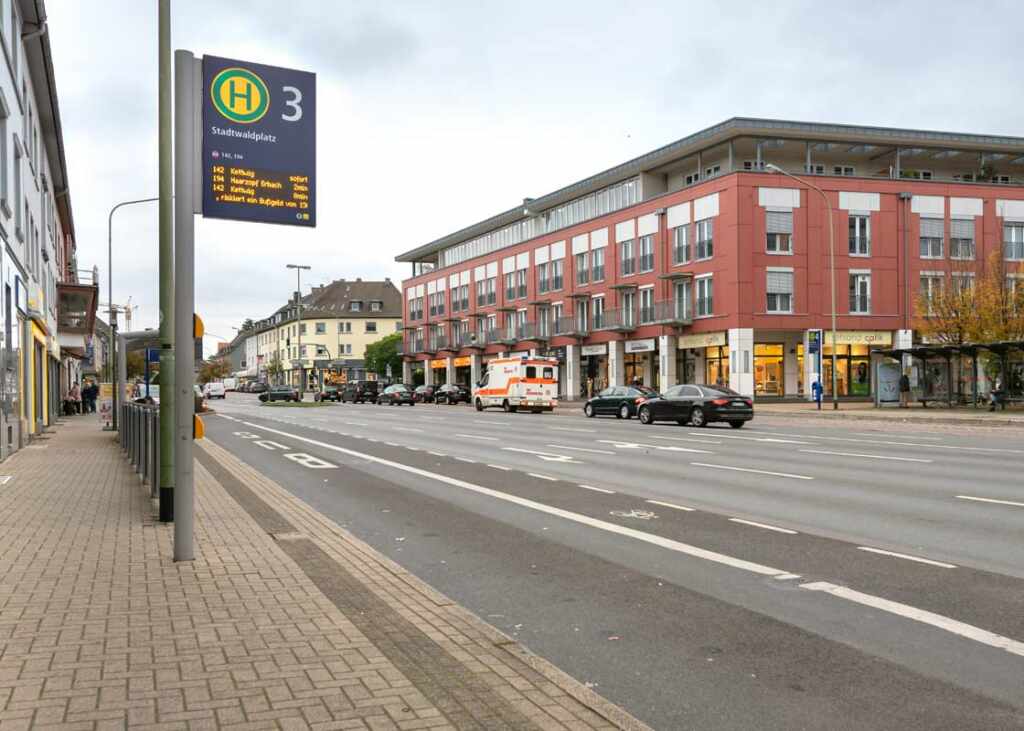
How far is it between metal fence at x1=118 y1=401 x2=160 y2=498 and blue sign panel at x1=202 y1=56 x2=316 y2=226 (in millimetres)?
3926

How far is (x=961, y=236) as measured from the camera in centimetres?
5028

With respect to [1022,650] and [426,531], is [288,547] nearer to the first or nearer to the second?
[426,531]

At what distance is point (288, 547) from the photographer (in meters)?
7.72

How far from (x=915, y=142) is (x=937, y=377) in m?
18.9

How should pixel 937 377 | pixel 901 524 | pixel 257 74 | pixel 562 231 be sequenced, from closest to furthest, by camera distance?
pixel 257 74 → pixel 901 524 → pixel 937 377 → pixel 562 231

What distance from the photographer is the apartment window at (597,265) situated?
59.0 m

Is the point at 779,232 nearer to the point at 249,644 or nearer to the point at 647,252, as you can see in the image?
the point at 647,252

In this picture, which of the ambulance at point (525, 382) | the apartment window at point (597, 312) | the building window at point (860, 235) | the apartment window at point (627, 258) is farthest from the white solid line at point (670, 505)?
the apartment window at point (597, 312)

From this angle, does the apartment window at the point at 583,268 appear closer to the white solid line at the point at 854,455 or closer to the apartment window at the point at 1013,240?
the apartment window at the point at 1013,240

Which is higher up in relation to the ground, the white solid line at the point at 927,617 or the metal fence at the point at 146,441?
the metal fence at the point at 146,441

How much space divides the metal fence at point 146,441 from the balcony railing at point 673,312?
38087 mm

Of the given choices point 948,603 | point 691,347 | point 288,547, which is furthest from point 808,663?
point 691,347

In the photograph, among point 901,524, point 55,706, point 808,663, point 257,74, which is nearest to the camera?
point 55,706

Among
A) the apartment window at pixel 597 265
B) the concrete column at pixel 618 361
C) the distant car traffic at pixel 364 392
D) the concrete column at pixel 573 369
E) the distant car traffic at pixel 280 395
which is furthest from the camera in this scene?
the distant car traffic at pixel 280 395
